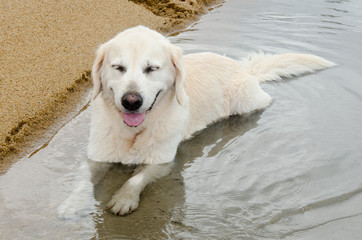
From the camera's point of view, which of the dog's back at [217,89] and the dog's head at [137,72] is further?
the dog's back at [217,89]

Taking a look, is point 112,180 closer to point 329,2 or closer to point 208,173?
point 208,173

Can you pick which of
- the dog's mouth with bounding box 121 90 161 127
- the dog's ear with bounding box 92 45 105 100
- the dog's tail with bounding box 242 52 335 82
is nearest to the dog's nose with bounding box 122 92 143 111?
the dog's mouth with bounding box 121 90 161 127

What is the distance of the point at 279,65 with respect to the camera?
576 cm

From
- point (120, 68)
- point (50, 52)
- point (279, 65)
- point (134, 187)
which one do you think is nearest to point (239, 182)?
point (134, 187)

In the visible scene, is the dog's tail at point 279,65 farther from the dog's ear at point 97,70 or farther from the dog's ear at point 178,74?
the dog's ear at point 97,70

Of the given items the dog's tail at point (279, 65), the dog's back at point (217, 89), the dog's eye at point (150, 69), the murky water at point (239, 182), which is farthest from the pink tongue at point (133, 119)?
the dog's tail at point (279, 65)

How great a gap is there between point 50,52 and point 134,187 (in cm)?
307

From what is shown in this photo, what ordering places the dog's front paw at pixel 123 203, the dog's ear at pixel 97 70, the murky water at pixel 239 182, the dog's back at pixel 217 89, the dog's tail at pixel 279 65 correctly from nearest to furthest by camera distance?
the murky water at pixel 239 182 < the dog's front paw at pixel 123 203 < the dog's ear at pixel 97 70 < the dog's back at pixel 217 89 < the dog's tail at pixel 279 65

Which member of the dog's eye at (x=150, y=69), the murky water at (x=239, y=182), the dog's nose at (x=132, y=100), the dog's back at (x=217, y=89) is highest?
the dog's eye at (x=150, y=69)

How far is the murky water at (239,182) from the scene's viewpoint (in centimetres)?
292

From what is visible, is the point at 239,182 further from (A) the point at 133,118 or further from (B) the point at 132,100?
(B) the point at 132,100

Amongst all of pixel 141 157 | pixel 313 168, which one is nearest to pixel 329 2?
pixel 313 168

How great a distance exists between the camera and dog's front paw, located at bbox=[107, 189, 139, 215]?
3.07 m

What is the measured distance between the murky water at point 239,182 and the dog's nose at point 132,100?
2.36ft
